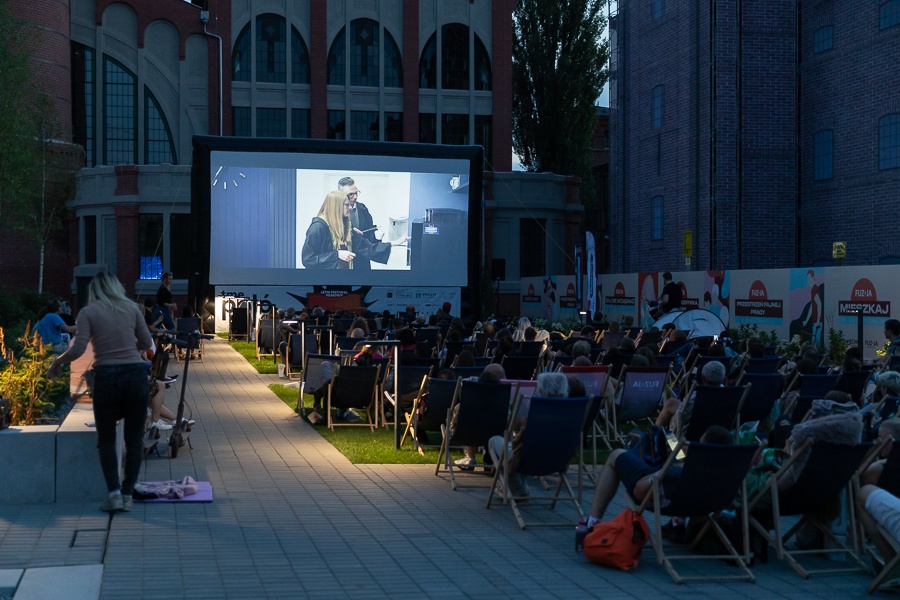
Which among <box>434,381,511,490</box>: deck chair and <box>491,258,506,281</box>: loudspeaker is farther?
<box>491,258,506,281</box>: loudspeaker

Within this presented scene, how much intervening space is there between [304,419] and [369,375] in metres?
1.46

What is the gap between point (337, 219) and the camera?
32500 millimetres

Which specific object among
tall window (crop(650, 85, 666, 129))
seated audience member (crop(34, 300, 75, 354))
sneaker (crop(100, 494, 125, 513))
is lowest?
sneaker (crop(100, 494, 125, 513))

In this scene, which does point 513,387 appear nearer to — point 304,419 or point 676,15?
point 304,419

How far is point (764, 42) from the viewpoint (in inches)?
1228

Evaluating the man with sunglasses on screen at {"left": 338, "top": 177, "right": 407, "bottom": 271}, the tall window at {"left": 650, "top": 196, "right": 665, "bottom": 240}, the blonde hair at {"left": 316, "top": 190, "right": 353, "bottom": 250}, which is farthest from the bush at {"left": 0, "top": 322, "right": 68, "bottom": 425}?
the tall window at {"left": 650, "top": 196, "right": 665, "bottom": 240}

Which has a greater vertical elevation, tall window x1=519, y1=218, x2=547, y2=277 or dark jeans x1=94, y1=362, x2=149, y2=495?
tall window x1=519, y1=218, x2=547, y2=277

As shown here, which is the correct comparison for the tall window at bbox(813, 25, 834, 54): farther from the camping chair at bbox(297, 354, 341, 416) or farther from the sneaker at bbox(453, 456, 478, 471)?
the sneaker at bbox(453, 456, 478, 471)

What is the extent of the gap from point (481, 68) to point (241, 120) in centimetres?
991

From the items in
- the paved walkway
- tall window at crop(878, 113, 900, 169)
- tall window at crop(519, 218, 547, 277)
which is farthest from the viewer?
tall window at crop(519, 218, 547, 277)

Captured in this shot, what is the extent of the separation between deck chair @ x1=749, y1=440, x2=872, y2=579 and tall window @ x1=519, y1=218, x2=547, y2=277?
118 feet

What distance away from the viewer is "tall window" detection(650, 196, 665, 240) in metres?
33.8

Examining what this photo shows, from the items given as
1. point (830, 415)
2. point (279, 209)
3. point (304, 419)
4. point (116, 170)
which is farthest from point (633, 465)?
point (116, 170)

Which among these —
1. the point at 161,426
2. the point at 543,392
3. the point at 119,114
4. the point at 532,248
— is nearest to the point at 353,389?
the point at 161,426
